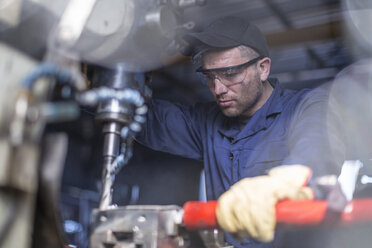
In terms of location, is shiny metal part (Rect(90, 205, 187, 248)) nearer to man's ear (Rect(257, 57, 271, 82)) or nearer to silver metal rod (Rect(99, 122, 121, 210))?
silver metal rod (Rect(99, 122, 121, 210))

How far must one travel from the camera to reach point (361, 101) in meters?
1.96

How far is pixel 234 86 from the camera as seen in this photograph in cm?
164

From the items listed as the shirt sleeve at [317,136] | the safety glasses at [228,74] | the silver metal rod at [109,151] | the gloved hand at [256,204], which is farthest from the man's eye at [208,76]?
the gloved hand at [256,204]

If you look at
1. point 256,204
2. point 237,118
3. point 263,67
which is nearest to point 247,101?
point 237,118

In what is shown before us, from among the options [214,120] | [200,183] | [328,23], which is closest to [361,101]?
[214,120]

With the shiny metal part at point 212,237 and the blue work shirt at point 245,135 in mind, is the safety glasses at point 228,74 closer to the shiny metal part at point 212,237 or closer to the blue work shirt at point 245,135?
the blue work shirt at point 245,135

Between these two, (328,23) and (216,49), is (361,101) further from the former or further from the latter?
(328,23)

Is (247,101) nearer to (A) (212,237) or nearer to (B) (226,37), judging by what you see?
(B) (226,37)

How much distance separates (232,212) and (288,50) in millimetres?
3279

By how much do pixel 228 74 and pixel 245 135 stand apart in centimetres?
27

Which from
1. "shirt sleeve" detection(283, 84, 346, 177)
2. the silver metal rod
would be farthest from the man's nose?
the silver metal rod

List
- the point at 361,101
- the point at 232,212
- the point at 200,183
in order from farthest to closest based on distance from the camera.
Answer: the point at 200,183
the point at 361,101
the point at 232,212

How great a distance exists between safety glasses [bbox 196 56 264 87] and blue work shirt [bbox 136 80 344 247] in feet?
0.55

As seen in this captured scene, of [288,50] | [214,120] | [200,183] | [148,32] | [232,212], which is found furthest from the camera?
[200,183]
